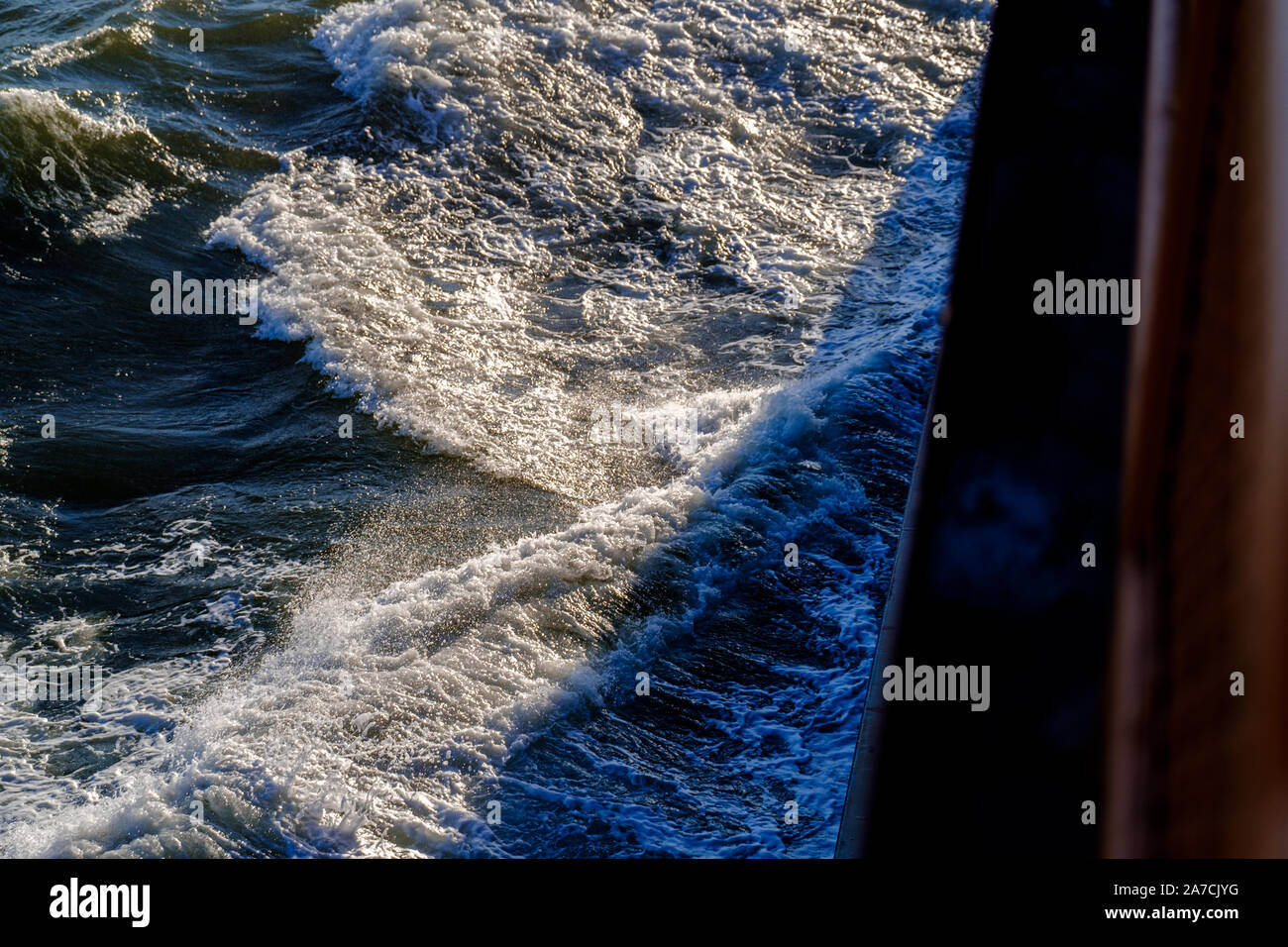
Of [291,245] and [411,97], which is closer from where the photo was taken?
[291,245]

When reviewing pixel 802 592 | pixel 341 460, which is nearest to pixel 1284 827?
pixel 802 592

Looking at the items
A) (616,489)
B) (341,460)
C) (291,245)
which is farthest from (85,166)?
(616,489)

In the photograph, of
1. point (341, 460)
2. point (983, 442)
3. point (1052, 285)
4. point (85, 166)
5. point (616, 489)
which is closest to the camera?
point (983, 442)

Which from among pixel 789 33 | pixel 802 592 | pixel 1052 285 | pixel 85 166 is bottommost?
pixel 802 592

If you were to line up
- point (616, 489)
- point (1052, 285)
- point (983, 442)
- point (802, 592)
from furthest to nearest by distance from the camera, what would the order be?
point (616, 489) → point (802, 592) → point (1052, 285) → point (983, 442)

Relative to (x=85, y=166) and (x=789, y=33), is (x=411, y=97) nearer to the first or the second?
(x=85, y=166)

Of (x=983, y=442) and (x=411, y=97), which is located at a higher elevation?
(x=411, y=97)
